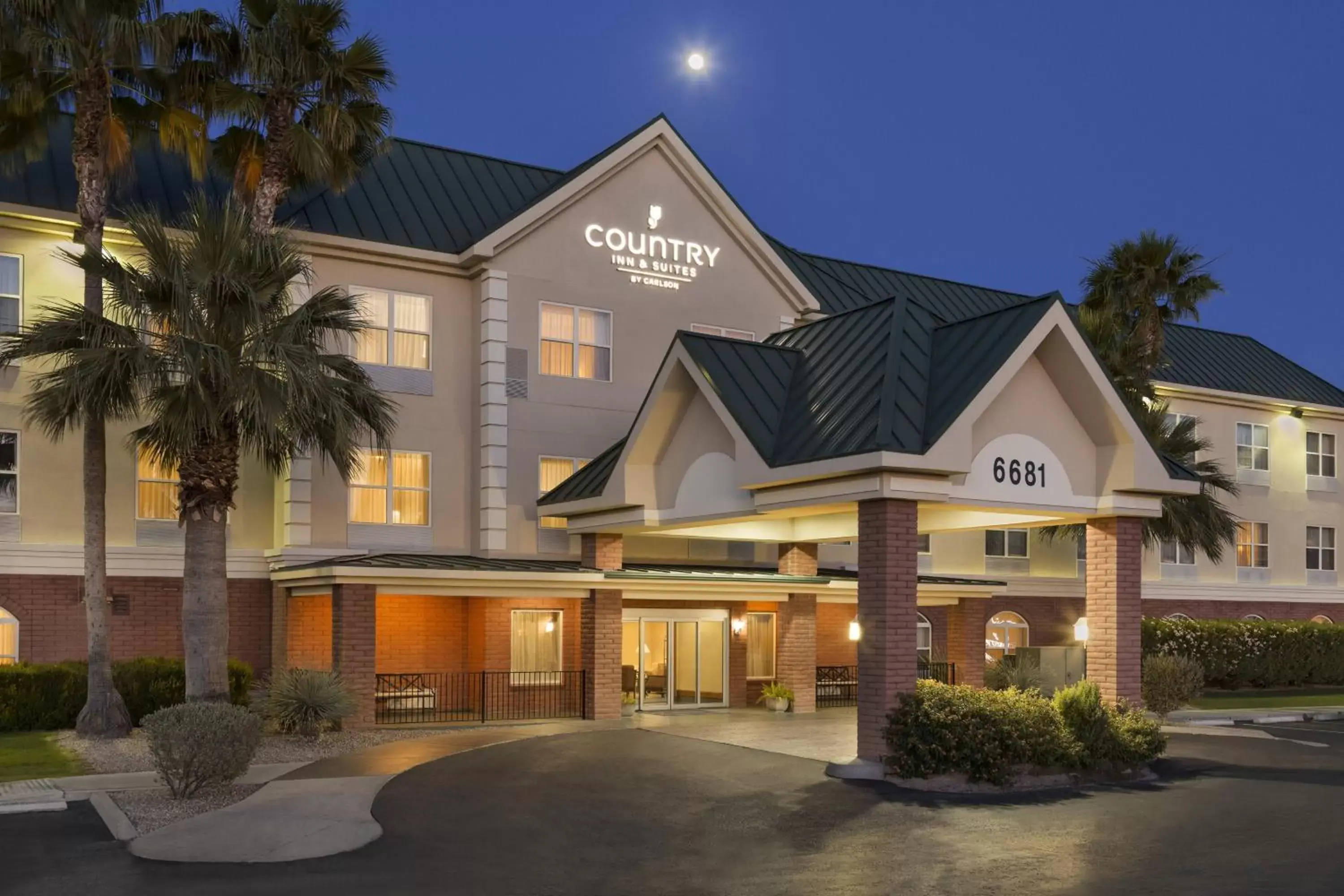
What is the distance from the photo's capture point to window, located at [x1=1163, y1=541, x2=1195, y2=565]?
4284cm

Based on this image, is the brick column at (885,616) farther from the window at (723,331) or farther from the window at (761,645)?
the window at (723,331)

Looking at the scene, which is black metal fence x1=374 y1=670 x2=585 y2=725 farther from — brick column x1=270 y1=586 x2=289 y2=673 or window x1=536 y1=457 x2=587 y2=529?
window x1=536 y1=457 x2=587 y2=529

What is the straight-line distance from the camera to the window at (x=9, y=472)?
2536 centimetres

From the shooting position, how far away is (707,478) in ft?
76.2

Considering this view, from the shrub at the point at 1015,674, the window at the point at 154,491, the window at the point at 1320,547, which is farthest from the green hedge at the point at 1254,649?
the window at the point at 154,491

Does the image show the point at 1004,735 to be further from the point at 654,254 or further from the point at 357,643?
the point at 654,254

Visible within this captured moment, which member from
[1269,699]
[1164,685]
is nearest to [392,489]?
[1164,685]

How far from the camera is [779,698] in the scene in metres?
30.2

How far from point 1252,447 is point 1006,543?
37.7ft

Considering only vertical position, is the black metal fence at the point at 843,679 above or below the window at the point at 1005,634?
below

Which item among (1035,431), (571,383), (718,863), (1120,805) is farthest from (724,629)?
(718,863)

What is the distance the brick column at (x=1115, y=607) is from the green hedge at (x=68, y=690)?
47.6 ft

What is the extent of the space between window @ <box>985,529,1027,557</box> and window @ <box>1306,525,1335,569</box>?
43.7 feet

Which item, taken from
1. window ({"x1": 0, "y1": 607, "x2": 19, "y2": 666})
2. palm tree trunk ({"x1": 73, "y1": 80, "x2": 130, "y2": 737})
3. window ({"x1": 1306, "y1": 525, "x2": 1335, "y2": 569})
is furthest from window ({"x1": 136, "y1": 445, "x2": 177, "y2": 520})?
window ({"x1": 1306, "y1": 525, "x2": 1335, "y2": 569})
